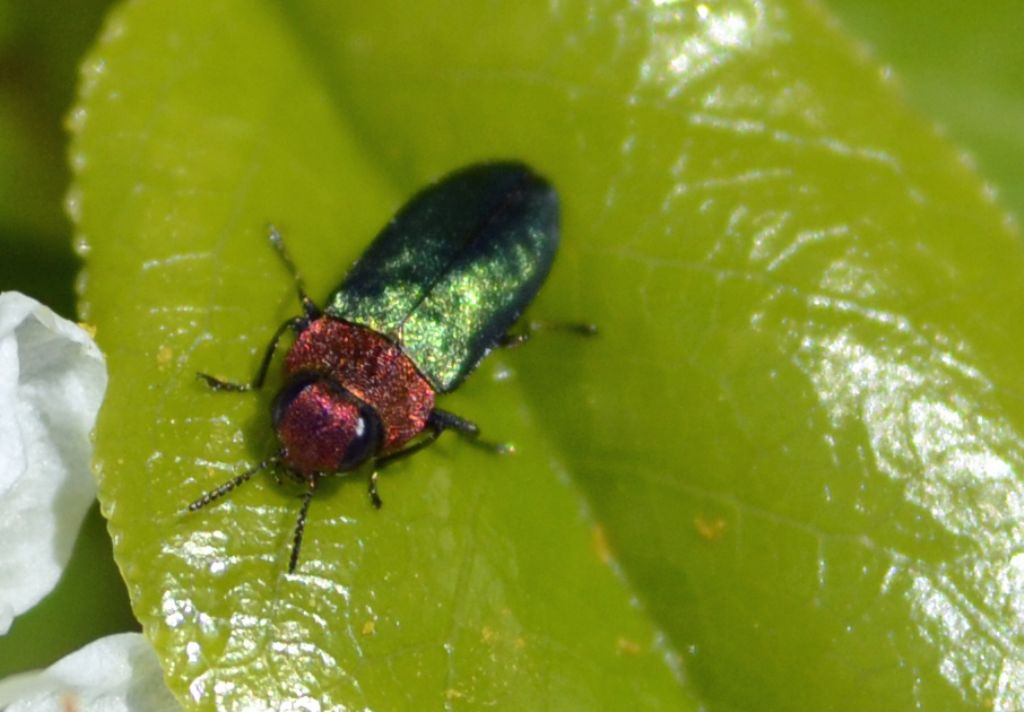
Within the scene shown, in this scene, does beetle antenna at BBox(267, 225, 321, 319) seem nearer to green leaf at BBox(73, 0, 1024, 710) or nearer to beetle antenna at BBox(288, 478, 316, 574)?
green leaf at BBox(73, 0, 1024, 710)

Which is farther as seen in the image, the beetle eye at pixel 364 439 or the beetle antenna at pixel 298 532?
the beetle eye at pixel 364 439

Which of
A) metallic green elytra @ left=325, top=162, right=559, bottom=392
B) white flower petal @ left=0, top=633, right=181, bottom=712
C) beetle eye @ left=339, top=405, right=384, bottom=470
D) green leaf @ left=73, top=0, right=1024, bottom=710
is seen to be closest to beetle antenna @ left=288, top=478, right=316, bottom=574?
green leaf @ left=73, top=0, right=1024, bottom=710

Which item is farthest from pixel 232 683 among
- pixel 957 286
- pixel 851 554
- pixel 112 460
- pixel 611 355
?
pixel 957 286

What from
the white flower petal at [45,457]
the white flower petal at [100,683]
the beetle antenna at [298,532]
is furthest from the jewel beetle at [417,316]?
the white flower petal at [100,683]

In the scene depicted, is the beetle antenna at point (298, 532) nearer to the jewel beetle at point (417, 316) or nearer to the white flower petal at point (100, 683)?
the jewel beetle at point (417, 316)

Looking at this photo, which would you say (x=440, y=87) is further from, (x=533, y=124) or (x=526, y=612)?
(x=526, y=612)

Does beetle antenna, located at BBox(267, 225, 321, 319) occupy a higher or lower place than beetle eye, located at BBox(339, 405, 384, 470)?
higher

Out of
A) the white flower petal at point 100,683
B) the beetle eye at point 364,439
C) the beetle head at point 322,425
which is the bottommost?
the white flower petal at point 100,683

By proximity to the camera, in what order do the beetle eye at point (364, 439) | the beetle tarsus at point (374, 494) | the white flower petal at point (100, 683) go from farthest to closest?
the beetle eye at point (364, 439) → the beetle tarsus at point (374, 494) → the white flower petal at point (100, 683)
